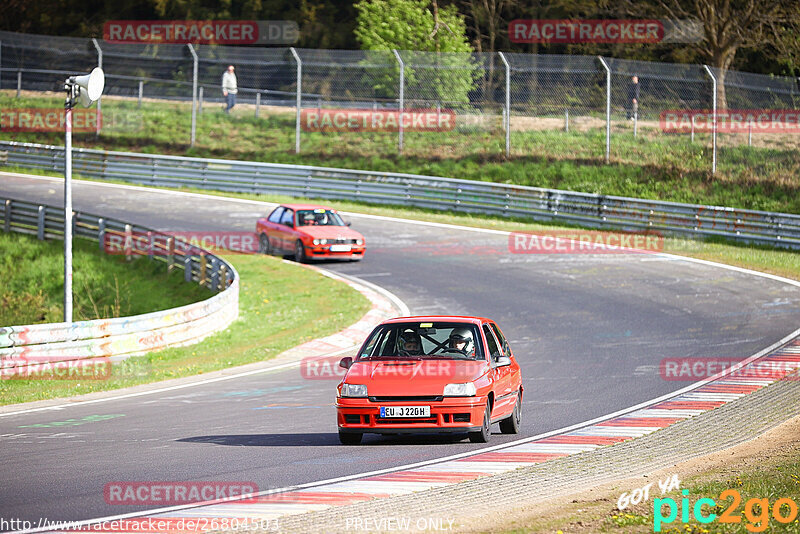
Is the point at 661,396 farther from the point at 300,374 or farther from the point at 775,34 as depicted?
the point at 775,34

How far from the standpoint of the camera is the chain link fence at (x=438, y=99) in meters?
33.6

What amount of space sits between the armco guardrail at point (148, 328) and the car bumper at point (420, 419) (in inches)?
274

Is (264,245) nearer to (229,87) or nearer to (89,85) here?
(89,85)

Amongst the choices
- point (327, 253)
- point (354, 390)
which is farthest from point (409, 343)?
point (327, 253)

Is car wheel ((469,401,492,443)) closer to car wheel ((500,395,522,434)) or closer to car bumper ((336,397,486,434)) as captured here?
car bumper ((336,397,486,434))

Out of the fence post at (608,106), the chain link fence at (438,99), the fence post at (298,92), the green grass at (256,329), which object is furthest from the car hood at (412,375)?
the fence post at (298,92)

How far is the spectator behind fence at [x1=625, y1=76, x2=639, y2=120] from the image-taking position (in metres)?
33.6

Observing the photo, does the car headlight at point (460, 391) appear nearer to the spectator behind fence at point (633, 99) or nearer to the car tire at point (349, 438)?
the car tire at point (349, 438)

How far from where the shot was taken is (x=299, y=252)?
88.0 ft

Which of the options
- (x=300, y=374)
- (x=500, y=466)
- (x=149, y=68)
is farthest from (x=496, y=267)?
(x=149, y=68)

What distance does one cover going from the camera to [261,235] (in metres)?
28.3

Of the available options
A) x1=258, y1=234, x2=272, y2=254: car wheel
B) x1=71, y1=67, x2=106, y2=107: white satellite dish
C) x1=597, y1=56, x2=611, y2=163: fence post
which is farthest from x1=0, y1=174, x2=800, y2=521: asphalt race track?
x1=597, y1=56, x2=611, y2=163: fence post

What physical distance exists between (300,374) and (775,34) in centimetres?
3042

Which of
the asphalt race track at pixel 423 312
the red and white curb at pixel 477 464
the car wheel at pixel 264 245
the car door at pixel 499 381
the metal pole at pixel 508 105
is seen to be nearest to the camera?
the red and white curb at pixel 477 464
